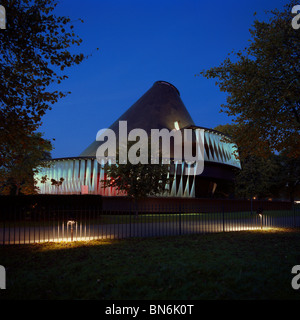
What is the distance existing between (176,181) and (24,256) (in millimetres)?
27926

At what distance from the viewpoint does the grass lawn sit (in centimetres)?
543

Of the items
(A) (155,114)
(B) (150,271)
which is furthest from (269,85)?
(A) (155,114)

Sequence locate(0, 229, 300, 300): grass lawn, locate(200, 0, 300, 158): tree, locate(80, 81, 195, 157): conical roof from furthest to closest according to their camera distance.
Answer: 1. locate(80, 81, 195, 157): conical roof
2. locate(200, 0, 300, 158): tree
3. locate(0, 229, 300, 300): grass lawn

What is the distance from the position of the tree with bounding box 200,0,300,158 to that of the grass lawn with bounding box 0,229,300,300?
22.3ft

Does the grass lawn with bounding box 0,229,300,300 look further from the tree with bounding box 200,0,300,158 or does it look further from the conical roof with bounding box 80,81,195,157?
the conical roof with bounding box 80,81,195,157

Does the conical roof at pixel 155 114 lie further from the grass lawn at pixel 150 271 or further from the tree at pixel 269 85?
the grass lawn at pixel 150 271

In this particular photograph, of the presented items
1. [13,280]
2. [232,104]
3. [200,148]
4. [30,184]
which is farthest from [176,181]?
[13,280]

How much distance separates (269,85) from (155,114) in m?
36.4

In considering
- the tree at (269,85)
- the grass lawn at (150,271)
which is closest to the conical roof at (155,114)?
the tree at (269,85)

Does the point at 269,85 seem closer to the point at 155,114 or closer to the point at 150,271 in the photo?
the point at 150,271

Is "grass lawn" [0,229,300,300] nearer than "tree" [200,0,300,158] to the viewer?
Yes

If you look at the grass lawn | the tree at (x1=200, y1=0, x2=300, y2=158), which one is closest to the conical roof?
the tree at (x1=200, y1=0, x2=300, y2=158)

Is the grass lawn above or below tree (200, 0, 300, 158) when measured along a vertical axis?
below
